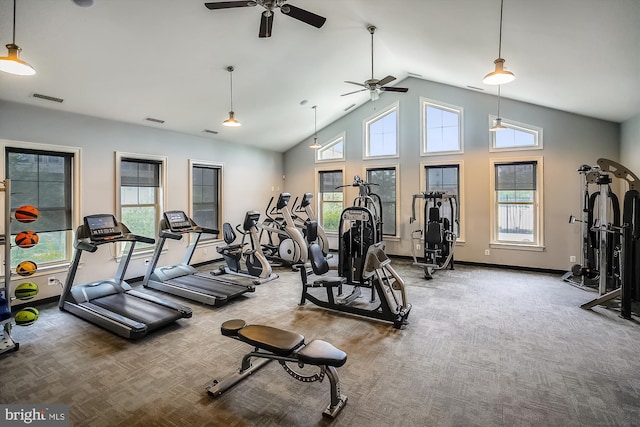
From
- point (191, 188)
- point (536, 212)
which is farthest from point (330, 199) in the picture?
point (536, 212)

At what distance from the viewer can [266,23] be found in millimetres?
3045

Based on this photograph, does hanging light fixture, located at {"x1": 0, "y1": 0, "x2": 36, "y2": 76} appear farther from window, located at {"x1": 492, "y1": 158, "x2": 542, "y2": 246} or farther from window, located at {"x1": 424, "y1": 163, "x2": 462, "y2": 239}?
window, located at {"x1": 492, "y1": 158, "x2": 542, "y2": 246}

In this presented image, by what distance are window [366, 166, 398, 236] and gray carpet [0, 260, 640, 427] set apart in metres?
3.62

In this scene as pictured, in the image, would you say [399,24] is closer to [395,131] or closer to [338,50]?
[338,50]

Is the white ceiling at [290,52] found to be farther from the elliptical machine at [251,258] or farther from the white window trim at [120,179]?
the elliptical machine at [251,258]

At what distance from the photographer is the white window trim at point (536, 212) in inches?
246

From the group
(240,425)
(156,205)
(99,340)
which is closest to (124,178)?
(156,205)

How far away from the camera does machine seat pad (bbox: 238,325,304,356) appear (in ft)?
7.68

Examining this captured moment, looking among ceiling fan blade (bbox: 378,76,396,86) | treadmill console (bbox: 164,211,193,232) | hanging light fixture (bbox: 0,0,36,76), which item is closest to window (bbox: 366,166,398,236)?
ceiling fan blade (bbox: 378,76,396,86)

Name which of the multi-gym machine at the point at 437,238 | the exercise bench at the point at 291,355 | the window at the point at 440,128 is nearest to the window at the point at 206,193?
the multi-gym machine at the point at 437,238

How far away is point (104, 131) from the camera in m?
5.27

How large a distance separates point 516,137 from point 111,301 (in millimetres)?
7652

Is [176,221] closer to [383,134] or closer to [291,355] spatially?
[291,355]

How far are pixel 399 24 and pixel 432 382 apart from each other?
442 centimetres
